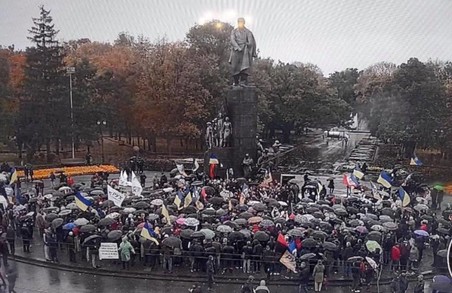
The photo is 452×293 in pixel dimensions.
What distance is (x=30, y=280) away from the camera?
45.0 ft

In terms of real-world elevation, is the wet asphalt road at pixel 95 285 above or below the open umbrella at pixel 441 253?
below

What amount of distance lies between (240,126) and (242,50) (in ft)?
11.1

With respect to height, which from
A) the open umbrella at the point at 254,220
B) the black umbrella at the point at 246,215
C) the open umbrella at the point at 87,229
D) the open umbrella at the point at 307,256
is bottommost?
the open umbrella at the point at 307,256

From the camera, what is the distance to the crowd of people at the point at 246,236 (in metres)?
13.2

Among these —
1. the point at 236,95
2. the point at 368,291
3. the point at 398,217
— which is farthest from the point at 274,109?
the point at 368,291

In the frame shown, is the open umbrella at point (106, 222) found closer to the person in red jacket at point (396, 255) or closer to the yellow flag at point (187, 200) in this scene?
the yellow flag at point (187, 200)

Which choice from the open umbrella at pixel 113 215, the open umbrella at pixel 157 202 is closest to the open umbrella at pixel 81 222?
the open umbrella at pixel 113 215

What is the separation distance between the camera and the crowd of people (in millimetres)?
13250

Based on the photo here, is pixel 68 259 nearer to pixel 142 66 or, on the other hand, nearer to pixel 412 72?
A: pixel 142 66

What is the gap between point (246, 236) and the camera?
44.9 ft

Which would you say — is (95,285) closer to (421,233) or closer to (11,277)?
(11,277)

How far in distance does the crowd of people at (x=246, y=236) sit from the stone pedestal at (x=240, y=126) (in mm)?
6086

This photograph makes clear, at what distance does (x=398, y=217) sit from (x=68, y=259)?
9.94 metres

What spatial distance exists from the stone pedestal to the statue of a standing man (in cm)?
89
